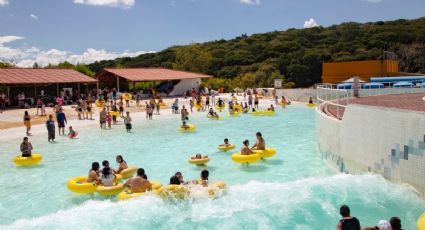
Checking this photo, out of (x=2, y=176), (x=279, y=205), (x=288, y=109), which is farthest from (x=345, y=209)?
(x=288, y=109)

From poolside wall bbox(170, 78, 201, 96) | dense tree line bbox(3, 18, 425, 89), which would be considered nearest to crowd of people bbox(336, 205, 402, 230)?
poolside wall bbox(170, 78, 201, 96)

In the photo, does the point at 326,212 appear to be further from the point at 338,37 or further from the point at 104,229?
the point at 338,37

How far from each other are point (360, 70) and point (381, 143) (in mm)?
32053

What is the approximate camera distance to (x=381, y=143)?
9484 mm

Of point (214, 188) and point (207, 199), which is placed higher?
point (214, 188)

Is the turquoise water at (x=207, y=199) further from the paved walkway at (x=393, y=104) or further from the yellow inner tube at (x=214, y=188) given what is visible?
the paved walkway at (x=393, y=104)

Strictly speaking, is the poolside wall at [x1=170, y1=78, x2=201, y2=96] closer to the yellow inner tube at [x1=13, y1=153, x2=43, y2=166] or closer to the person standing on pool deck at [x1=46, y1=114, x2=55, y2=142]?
the person standing on pool deck at [x1=46, y1=114, x2=55, y2=142]

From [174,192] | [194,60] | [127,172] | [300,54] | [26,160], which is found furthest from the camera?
[300,54]

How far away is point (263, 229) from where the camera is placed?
7988 mm

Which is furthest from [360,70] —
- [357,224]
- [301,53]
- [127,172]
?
[357,224]

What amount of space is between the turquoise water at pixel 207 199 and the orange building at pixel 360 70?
2380 cm

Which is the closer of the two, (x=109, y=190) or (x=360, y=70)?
(x=109, y=190)

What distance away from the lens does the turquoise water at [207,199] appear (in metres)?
8.36

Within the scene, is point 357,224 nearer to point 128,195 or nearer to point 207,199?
point 207,199
